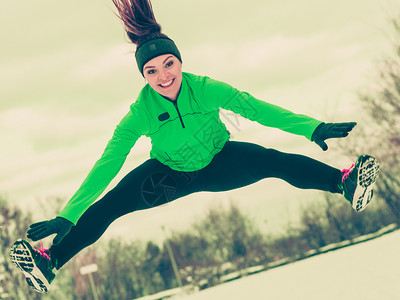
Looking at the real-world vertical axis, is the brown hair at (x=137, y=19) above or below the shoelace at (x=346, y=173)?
above

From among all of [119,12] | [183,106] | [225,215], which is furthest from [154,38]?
[225,215]

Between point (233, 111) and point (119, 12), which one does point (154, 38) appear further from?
point (233, 111)

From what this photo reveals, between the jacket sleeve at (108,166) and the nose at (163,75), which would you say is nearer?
the jacket sleeve at (108,166)

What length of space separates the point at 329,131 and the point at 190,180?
1164 millimetres

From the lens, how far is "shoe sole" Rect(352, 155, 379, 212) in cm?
293

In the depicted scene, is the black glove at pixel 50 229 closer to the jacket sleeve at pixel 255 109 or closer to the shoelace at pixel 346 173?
the jacket sleeve at pixel 255 109

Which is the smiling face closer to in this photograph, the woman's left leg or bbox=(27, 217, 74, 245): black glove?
the woman's left leg

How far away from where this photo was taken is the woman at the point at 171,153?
3186mm

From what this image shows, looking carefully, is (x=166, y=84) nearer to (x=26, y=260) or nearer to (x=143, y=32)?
(x=143, y=32)

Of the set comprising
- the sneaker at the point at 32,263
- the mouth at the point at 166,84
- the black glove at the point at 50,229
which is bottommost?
the sneaker at the point at 32,263

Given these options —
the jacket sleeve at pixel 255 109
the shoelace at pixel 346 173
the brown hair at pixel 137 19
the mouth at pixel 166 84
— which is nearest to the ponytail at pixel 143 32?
the brown hair at pixel 137 19

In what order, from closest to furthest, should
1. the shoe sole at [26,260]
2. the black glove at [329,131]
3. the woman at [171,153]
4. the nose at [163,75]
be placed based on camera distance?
1. the black glove at [329,131]
2. the shoe sole at [26,260]
3. the woman at [171,153]
4. the nose at [163,75]

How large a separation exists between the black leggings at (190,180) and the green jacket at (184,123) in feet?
0.34

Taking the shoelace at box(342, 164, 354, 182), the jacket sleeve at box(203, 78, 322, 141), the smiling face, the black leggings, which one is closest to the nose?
the smiling face
